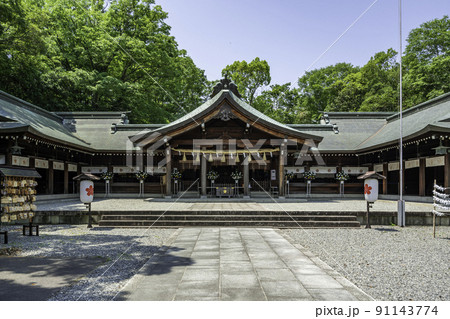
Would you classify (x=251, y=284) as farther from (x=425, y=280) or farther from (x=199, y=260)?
(x=425, y=280)

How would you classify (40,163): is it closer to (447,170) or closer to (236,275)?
(236,275)

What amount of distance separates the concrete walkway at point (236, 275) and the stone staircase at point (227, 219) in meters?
3.06

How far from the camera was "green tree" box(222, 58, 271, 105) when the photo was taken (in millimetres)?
41812

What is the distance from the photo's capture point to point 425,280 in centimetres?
527

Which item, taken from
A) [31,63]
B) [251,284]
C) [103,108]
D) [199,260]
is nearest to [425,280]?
[251,284]

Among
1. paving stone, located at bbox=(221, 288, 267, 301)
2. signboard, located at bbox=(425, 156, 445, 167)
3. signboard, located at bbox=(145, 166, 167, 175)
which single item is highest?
signboard, located at bbox=(425, 156, 445, 167)

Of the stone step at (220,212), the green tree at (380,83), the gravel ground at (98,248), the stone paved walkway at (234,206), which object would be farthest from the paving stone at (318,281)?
the green tree at (380,83)

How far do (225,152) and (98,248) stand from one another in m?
11.4

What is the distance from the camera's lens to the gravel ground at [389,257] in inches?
190

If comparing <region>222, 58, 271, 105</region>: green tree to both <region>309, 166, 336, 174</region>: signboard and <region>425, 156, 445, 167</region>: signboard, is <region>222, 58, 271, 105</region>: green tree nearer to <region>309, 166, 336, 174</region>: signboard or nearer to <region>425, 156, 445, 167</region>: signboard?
<region>309, 166, 336, 174</region>: signboard

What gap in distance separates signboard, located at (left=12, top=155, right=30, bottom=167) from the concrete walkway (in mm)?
11458

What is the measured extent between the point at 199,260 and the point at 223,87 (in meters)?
16.7

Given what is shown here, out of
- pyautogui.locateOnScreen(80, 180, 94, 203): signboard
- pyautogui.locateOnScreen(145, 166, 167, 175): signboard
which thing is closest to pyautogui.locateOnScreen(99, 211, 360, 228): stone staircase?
pyautogui.locateOnScreen(80, 180, 94, 203): signboard

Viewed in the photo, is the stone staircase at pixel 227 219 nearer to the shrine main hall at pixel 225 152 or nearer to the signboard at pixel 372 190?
the signboard at pixel 372 190
